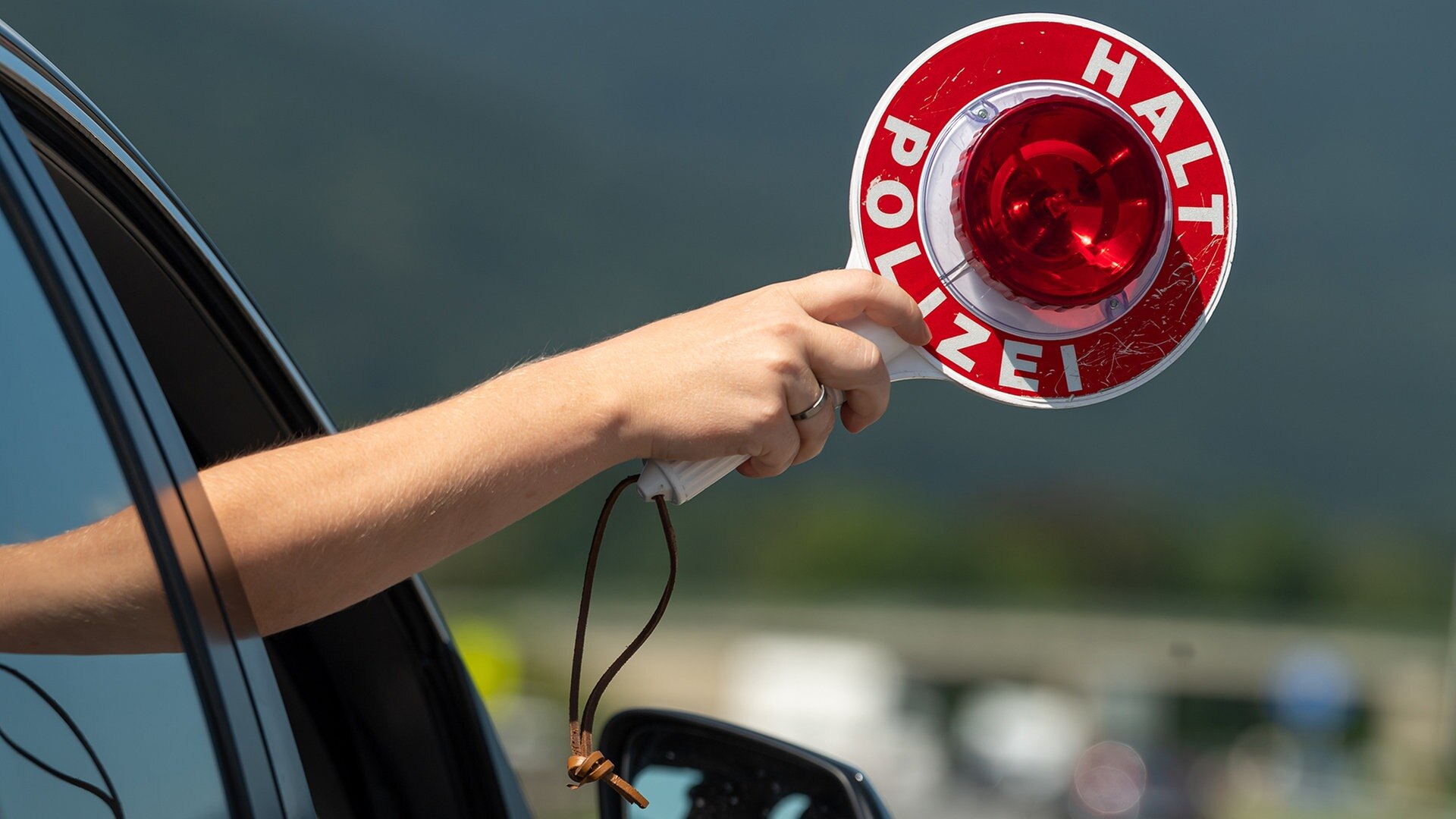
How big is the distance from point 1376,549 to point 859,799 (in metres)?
69.1

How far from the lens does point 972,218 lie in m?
1.36

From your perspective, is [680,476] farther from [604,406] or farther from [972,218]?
[972,218]

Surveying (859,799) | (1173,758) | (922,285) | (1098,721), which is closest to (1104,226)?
→ (922,285)

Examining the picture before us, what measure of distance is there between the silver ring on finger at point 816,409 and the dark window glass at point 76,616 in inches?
24.1

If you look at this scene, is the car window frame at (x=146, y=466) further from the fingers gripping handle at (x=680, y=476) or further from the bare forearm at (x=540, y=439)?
the fingers gripping handle at (x=680, y=476)

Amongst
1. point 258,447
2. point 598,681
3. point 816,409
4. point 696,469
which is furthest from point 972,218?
point 258,447

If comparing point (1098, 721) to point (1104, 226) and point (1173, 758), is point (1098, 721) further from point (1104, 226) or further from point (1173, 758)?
point (1104, 226)

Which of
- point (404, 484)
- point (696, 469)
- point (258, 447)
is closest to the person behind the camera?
point (404, 484)

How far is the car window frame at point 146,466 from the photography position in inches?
36.1

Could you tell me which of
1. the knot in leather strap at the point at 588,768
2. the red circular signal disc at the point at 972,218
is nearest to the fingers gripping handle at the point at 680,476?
the red circular signal disc at the point at 972,218

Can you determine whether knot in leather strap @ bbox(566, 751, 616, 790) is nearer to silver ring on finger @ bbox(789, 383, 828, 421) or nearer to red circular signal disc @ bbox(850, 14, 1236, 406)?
silver ring on finger @ bbox(789, 383, 828, 421)

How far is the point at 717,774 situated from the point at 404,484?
52 cm

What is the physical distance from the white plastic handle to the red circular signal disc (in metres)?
0.04

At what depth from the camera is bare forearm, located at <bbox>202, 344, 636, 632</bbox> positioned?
1158 mm
